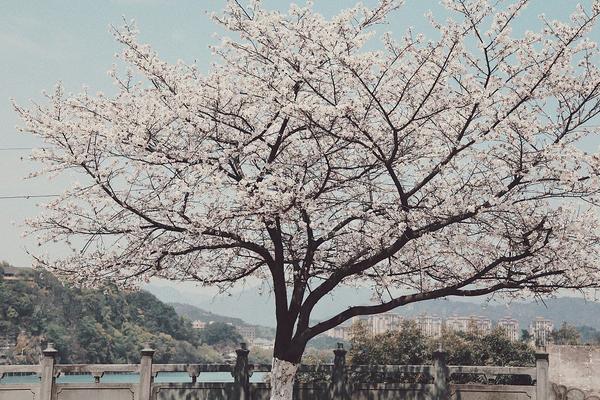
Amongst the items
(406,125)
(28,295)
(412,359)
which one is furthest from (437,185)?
(28,295)

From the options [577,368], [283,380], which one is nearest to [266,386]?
[283,380]

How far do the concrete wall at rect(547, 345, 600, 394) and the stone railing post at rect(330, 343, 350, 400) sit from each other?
13.5ft

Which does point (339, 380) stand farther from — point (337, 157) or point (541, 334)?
point (541, 334)

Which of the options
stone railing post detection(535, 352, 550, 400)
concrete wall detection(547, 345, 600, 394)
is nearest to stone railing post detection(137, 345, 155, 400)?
stone railing post detection(535, 352, 550, 400)

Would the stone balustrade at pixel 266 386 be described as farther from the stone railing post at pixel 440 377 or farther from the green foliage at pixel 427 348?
Result: the green foliage at pixel 427 348

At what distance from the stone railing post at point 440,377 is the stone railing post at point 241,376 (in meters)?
3.17

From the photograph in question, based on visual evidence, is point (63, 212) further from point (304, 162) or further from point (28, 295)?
point (28, 295)

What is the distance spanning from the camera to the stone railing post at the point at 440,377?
471 inches

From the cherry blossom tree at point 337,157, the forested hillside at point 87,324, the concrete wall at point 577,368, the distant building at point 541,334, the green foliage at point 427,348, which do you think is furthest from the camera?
the forested hillside at point 87,324

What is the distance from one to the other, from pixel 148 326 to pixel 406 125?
84.8m

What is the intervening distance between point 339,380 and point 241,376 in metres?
1.67

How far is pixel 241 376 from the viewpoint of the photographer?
12.1 meters

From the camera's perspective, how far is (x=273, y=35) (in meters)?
8.82

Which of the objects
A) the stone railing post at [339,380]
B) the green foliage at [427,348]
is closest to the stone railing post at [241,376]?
the stone railing post at [339,380]
